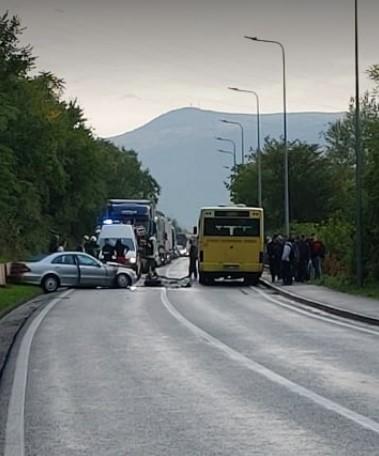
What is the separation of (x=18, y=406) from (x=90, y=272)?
27.5m

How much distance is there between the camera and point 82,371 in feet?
51.3

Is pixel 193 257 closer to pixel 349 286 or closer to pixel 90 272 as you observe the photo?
pixel 90 272

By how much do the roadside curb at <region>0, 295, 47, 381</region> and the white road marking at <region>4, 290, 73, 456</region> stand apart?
0.68 feet

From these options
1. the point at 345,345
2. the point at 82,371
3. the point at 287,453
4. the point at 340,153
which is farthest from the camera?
the point at 340,153

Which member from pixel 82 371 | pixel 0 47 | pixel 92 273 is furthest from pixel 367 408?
pixel 92 273

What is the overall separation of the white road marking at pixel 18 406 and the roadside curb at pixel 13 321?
21 centimetres

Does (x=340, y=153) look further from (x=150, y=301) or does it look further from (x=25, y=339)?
(x=25, y=339)

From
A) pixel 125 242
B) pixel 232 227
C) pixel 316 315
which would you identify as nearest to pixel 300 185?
pixel 125 242

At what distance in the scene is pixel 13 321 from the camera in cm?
2500

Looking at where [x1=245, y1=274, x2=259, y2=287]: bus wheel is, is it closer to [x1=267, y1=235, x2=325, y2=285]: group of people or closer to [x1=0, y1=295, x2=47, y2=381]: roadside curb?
[x1=267, y1=235, x2=325, y2=285]: group of people

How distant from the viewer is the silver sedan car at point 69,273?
38.5m

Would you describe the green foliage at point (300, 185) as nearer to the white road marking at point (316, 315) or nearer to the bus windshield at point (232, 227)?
the bus windshield at point (232, 227)

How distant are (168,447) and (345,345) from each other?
1001 cm

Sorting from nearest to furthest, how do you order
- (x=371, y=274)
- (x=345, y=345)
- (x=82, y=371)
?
(x=82, y=371)
(x=345, y=345)
(x=371, y=274)
